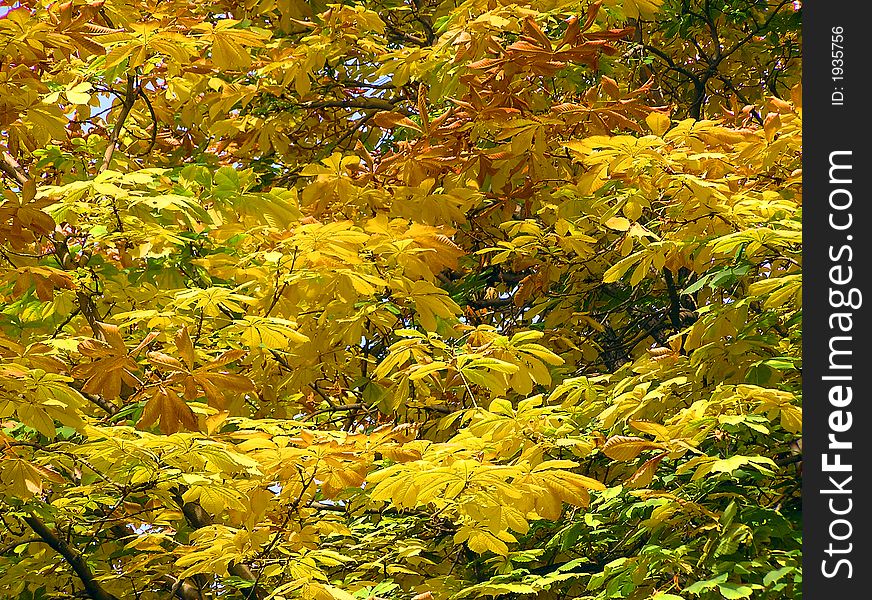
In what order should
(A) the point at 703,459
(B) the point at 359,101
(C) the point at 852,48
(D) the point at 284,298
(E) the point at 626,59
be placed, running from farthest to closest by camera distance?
(B) the point at 359,101 < (E) the point at 626,59 < (D) the point at 284,298 < (C) the point at 852,48 < (A) the point at 703,459

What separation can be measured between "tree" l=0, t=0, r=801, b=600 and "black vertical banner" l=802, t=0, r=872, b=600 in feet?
0.35

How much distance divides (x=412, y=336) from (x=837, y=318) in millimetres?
1475

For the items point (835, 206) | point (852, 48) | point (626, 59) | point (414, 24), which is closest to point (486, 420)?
point (835, 206)

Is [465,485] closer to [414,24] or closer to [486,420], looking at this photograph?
[486,420]

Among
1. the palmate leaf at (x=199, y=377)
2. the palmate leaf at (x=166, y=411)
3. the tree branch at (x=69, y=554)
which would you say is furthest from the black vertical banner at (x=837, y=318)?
the tree branch at (x=69, y=554)

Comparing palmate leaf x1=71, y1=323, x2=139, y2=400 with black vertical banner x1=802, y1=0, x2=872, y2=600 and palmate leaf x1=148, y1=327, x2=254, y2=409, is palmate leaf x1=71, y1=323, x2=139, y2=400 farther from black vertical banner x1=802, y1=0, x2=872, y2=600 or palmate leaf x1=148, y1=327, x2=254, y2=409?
black vertical banner x1=802, y1=0, x2=872, y2=600

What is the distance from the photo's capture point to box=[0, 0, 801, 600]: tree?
126 inches

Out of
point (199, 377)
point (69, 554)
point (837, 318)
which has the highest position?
point (837, 318)

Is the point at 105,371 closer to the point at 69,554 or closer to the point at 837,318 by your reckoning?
the point at 69,554

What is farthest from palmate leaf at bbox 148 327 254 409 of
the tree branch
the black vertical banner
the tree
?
the black vertical banner

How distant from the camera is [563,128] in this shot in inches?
184

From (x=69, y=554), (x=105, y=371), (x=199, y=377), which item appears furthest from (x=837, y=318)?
(x=69, y=554)

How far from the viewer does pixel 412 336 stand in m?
3.77

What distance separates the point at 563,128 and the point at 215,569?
247cm
